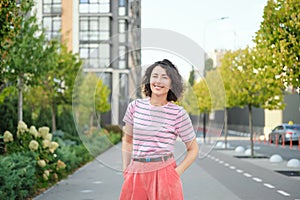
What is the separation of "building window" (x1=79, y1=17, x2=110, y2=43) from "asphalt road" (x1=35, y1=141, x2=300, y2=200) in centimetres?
3583

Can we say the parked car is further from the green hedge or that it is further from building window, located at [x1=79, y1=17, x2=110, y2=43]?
the green hedge

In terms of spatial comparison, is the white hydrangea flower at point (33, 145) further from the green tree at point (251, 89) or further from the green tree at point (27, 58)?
the green tree at point (251, 89)

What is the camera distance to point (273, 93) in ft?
84.9

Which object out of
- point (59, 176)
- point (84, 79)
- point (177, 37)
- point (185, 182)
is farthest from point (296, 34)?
point (177, 37)

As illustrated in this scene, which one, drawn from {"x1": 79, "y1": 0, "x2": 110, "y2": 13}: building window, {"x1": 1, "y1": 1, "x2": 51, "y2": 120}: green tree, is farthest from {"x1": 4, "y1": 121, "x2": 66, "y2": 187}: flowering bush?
{"x1": 79, "y1": 0, "x2": 110, "y2": 13}: building window

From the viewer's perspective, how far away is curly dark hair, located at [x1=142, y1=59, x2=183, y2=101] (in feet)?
16.6

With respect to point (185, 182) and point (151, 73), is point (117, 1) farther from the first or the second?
point (151, 73)

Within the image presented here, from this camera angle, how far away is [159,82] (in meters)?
5.01

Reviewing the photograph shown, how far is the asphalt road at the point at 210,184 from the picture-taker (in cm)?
1235

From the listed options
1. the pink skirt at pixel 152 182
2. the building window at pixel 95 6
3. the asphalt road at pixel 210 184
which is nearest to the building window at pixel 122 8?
the building window at pixel 95 6

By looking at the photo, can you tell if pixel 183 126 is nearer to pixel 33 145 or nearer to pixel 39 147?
pixel 33 145

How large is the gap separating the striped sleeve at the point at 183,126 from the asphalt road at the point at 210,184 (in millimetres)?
4245

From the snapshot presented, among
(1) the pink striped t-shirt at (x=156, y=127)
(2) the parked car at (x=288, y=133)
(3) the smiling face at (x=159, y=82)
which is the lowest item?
(2) the parked car at (x=288, y=133)

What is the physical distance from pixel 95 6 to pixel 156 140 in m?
51.0
